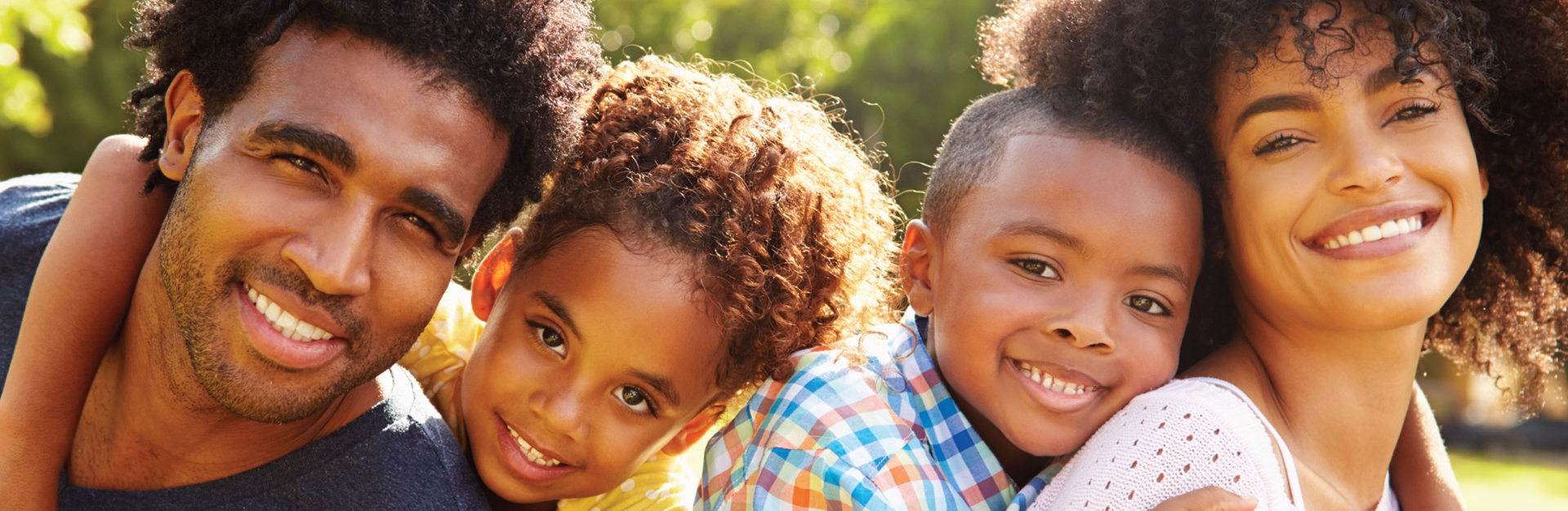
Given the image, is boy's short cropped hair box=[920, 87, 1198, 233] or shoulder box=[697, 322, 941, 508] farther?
boy's short cropped hair box=[920, 87, 1198, 233]

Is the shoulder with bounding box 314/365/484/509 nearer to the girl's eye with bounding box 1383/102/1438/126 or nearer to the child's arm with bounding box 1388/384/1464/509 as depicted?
the girl's eye with bounding box 1383/102/1438/126

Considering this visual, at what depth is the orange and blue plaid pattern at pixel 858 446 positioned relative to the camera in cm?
262

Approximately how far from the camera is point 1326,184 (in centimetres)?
255

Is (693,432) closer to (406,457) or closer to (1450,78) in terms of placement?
(406,457)

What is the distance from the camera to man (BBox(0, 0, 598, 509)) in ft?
7.80

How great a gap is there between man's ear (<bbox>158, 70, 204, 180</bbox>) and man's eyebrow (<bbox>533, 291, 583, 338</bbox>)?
0.85m

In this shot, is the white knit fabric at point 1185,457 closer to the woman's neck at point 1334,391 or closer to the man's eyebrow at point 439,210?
the woman's neck at point 1334,391

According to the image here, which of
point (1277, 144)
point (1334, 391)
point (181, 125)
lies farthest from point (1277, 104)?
point (181, 125)

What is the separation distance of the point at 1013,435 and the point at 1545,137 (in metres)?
1.52

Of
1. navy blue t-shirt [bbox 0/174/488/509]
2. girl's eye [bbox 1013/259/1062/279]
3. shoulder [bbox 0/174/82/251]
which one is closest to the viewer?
navy blue t-shirt [bbox 0/174/488/509]

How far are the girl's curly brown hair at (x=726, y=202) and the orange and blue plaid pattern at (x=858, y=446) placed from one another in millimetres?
151

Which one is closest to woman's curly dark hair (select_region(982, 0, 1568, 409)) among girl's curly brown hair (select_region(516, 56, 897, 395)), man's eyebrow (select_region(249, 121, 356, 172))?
girl's curly brown hair (select_region(516, 56, 897, 395))

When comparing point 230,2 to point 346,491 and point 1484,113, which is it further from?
point 1484,113

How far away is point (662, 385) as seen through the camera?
9.65 ft
